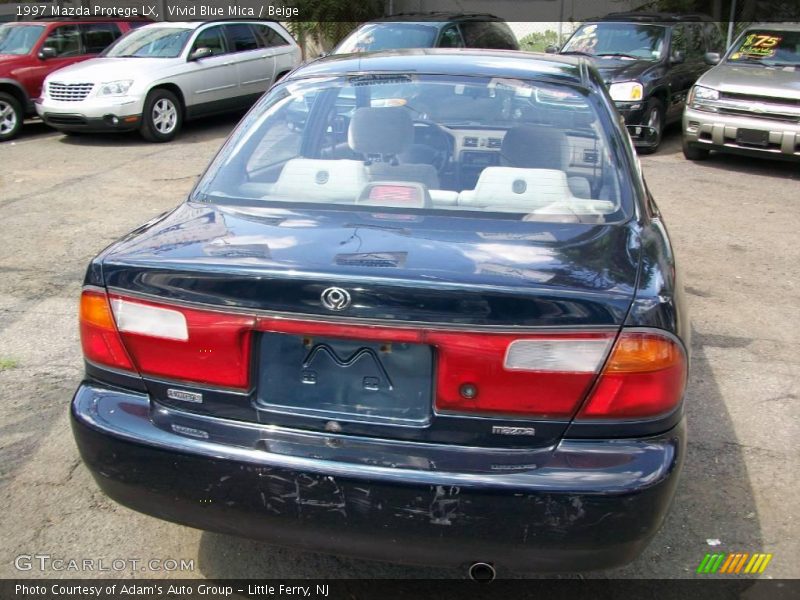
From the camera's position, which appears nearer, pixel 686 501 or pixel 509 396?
pixel 509 396

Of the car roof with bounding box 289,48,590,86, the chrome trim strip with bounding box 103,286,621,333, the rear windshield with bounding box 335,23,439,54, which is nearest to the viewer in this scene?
the chrome trim strip with bounding box 103,286,621,333

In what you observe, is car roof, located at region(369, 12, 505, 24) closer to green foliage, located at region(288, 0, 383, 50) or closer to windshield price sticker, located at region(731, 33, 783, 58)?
windshield price sticker, located at region(731, 33, 783, 58)

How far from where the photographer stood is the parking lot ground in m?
3.06

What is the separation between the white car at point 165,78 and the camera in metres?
11.2

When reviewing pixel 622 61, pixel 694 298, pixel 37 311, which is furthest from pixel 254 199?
pixel 622 61

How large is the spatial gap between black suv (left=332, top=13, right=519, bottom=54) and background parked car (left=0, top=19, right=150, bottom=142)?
4.47 meters

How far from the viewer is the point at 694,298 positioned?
225 inches

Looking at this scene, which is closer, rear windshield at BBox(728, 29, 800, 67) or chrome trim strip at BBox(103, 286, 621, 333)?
chrome trim strip at BBox(103, 286, 621, 333)

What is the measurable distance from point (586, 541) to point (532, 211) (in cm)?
119

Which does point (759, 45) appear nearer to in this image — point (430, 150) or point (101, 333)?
point (430, 150)

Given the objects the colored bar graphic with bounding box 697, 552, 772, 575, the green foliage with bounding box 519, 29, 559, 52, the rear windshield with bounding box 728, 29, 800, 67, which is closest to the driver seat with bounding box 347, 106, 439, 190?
the colored bar graphic with bounding box 697, 552, 772, 575

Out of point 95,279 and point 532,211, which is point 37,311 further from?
point 532,211

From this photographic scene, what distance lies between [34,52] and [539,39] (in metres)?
11.8

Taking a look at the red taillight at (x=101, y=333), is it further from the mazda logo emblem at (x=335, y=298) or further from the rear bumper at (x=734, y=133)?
the rear bumper at (x=734, y=133)
